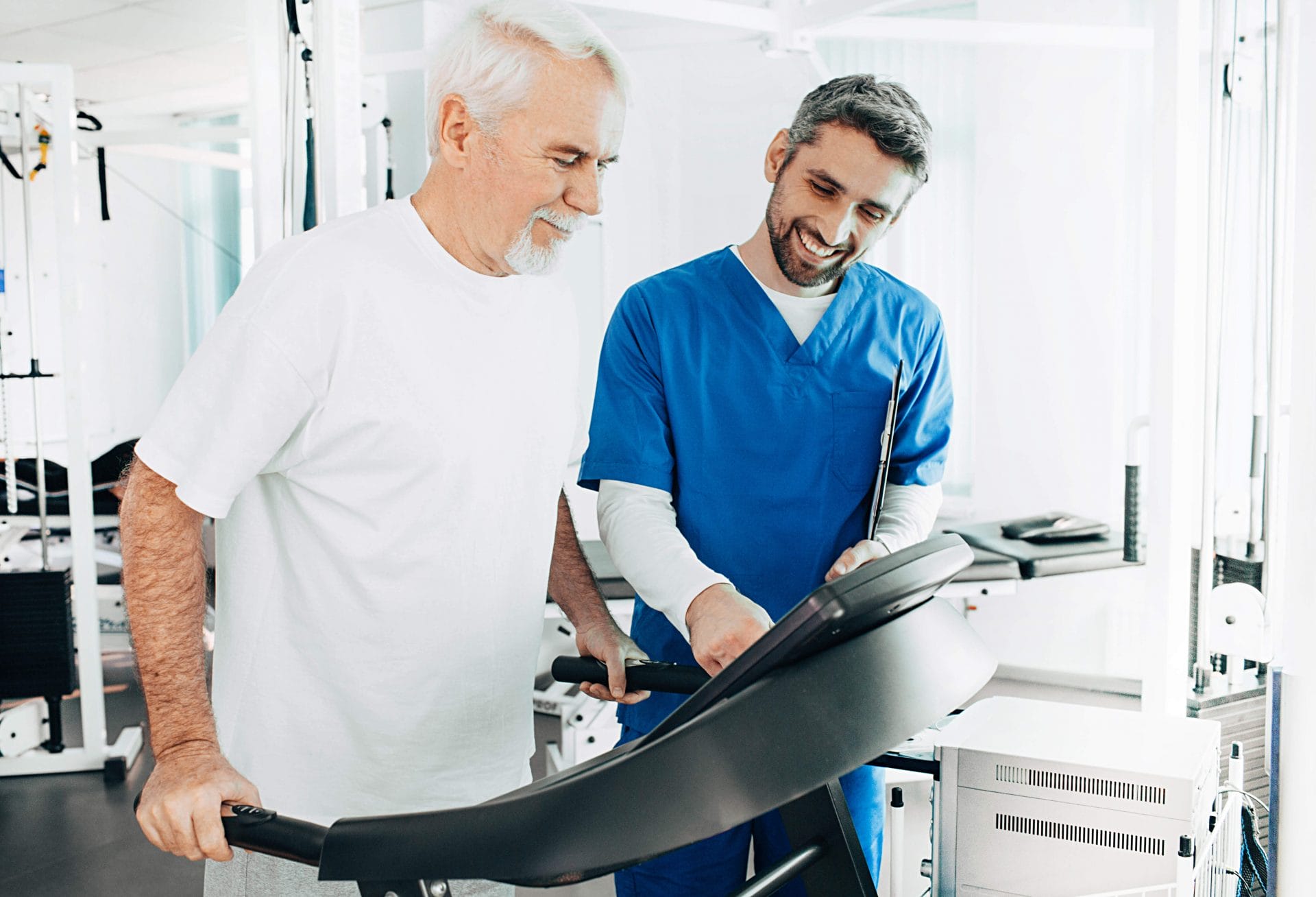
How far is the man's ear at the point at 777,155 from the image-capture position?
1435mm

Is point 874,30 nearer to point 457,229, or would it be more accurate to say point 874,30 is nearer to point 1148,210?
point 1148,210

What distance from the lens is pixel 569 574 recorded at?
1435 mm

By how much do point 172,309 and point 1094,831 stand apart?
7796mm

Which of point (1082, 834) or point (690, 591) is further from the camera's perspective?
point (690, 591)

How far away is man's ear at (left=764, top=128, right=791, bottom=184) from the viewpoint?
1.43 m

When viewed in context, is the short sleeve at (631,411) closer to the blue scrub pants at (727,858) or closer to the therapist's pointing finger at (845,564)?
the therapist's pointing finger at (845,564)

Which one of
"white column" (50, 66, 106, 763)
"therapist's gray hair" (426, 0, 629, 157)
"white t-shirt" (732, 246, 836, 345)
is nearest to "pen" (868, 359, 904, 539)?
"white t-shirt" (732, 246, 836, 345)

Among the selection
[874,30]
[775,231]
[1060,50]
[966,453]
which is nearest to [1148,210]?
[1060,50]

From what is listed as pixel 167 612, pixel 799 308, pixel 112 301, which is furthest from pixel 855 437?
pixel 112 301

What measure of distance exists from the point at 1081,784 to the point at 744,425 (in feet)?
2.04

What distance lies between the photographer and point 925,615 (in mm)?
739

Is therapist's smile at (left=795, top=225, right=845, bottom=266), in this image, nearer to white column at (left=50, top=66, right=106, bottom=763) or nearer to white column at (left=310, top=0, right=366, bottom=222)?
white column at (left=310, top=0, right=366, bottom=222)

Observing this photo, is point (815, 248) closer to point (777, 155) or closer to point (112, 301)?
point (777, 155)

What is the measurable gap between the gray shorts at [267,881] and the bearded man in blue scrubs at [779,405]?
15.3 inches
